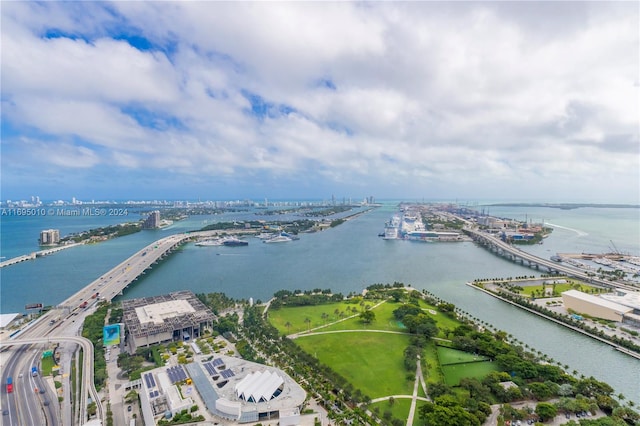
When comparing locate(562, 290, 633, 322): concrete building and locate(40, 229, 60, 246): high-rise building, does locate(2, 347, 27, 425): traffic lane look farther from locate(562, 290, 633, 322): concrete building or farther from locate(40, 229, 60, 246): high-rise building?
locate(40, 229, 60, 246): high-rise building

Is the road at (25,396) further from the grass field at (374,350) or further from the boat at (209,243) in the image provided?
the boat at (209,243)

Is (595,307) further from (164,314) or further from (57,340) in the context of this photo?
(57,340)

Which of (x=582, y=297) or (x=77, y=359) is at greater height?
(x=582, y=297)

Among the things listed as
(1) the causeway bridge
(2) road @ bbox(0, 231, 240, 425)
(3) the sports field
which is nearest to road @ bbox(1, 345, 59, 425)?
(2) road @ bbox(0, 231, 240, 425)

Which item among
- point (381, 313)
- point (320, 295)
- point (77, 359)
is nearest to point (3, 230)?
point (77, 359)

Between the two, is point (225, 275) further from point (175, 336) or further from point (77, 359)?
point (77, 359)

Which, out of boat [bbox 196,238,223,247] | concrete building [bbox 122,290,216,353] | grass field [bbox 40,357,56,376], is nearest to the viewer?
grass field [bbox 40,357,56,376]
